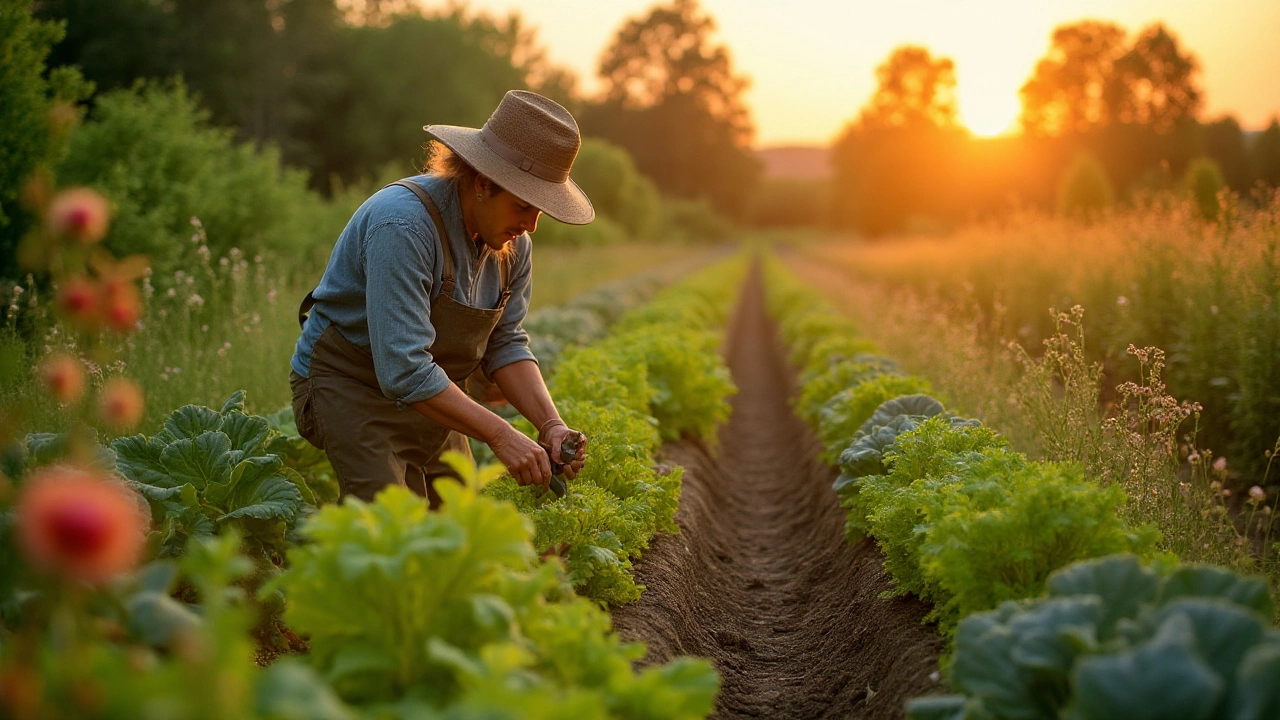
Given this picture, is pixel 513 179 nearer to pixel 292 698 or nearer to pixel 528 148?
pixel 528 148

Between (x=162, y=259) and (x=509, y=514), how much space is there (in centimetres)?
873

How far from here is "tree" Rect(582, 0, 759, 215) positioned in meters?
85.1

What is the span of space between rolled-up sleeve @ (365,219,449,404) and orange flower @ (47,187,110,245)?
195 cm

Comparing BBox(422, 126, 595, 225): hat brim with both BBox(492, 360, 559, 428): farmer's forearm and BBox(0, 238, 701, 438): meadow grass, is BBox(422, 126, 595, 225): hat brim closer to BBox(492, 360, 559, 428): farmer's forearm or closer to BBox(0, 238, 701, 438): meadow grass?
BBox(492, 360, 559, 428): farmer's forearm

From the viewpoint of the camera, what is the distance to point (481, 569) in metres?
2.46

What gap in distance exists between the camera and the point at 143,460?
4129mm

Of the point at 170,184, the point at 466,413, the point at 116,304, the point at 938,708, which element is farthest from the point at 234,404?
the point at 170,184

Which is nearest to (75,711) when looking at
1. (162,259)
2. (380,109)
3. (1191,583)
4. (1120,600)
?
(1120,600)

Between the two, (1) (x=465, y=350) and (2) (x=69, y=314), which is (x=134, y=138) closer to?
(1) (x=465, y=350)

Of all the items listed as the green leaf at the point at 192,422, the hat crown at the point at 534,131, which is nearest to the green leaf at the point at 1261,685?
the hat crown at the point at 534,131

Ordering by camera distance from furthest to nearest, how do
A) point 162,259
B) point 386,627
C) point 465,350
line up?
point 162,259 < point 465,350 < point 386,627

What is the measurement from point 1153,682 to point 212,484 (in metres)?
3.54

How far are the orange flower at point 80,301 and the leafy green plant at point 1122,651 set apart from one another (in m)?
2.18

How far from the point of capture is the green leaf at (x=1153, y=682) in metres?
1.95
